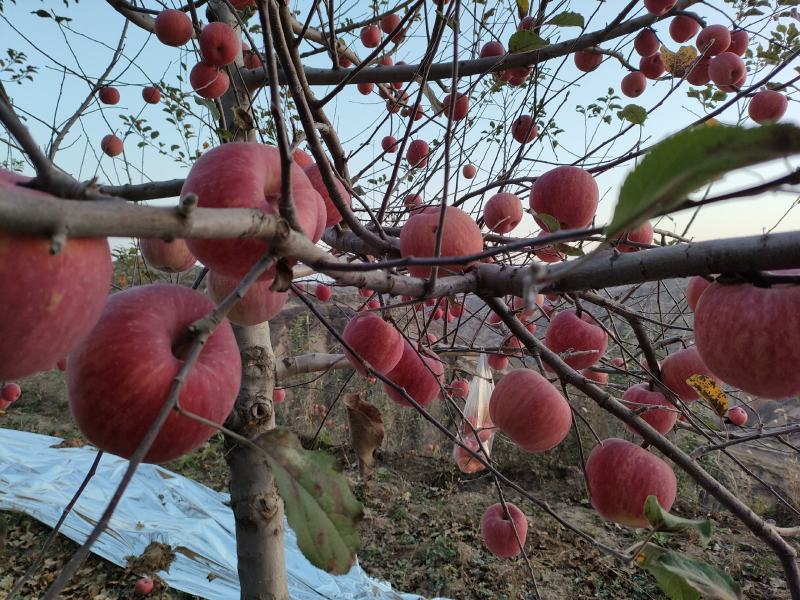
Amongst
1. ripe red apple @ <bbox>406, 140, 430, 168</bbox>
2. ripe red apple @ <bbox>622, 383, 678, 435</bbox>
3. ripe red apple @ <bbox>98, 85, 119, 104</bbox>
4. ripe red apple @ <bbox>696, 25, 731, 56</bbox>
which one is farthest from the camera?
ripe red apple @ <bbox>406, 140, 430, 168</bbox>

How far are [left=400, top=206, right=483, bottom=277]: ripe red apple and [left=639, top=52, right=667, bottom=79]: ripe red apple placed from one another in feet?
4.67

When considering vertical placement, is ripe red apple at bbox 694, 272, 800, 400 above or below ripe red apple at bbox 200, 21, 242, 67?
below

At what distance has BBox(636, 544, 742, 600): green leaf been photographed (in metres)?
0.50

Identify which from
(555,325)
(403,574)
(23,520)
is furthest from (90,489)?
(555,325)

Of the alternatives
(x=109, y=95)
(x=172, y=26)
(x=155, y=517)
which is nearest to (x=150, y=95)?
(x=109, y=95)

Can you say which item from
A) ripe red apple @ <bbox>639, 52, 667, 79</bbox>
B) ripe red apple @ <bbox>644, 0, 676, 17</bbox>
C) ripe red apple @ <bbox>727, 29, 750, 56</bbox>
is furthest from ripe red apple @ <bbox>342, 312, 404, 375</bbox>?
ripe red apple @ <bbox>727, 29, 750, 56</bbox>

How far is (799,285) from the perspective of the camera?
572 millimetres

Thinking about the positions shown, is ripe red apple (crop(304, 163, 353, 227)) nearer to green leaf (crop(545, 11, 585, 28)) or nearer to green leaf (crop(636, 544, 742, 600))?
green leaf (crop(545, 11, 585, 28))

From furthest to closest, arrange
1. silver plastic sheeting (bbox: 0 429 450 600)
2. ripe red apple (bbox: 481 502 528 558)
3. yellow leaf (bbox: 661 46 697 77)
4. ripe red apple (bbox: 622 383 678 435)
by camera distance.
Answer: silver plastic sheeting (bbox: 0 429 450 600) < yellow leaf (bbox: 661 46 697 77) < ripe red apple (bbox: 481 502 528 558) < ripe red apple (bbox: 622 383 678 435)

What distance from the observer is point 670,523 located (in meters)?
0.55

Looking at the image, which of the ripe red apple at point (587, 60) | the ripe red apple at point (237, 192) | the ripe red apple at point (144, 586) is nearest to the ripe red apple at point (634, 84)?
the ripe red apple at point (587, 60)

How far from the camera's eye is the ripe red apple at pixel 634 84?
75.5 inches

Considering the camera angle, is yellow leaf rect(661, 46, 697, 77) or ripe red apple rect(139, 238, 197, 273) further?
yellow leaf rect(661, 46, 697, 77)

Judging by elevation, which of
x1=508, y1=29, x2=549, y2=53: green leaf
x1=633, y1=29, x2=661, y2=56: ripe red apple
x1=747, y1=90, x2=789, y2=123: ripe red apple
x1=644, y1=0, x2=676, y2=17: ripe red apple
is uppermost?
x1=633, y1=29, x2=661, y2=56: ripe red apple
